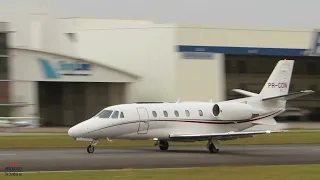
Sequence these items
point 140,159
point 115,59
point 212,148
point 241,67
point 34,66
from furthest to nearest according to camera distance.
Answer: point 241,67
point 115,59
point 34,66
point 212,148
point 140,159

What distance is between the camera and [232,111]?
34781 mm

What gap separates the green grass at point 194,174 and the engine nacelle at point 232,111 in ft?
38.1

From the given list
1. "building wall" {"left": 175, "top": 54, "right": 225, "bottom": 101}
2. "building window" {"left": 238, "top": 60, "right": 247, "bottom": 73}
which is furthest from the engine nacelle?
"building window" {"left": 238, "top": 60, "right": 247, "bottom": 73}

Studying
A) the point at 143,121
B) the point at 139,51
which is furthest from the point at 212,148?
the point at 139,51

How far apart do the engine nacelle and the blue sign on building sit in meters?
28.6

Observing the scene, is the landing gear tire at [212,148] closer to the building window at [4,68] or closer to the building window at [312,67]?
the building window at [4,68]

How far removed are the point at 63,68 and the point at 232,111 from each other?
29.8m

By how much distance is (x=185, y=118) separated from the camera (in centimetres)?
3406

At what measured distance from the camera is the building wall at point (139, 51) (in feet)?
207

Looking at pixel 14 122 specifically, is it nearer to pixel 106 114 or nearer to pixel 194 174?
pixel 106 114

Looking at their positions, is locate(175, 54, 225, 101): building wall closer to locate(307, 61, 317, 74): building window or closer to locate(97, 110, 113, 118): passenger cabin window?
locate(307, 61, 317, 74): building window

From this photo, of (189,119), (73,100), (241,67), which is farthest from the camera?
(241,67)

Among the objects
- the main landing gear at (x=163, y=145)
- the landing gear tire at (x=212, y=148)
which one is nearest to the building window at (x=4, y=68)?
the main landing gear at (x=163, y=145)

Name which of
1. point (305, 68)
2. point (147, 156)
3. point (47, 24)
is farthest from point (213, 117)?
point (305, 68)
